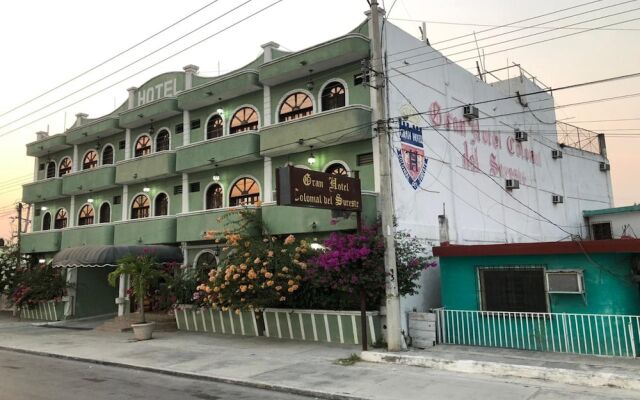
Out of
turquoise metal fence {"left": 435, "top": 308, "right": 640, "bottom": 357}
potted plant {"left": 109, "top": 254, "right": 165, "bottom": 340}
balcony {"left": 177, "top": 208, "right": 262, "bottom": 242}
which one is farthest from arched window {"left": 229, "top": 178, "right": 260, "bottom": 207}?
turquoise metal fence {"left": 435, "top": 308, "right": 640, "bottom": 357}

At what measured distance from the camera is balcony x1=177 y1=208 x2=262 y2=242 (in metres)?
19.0

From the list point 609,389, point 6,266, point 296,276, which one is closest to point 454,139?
point 296,276

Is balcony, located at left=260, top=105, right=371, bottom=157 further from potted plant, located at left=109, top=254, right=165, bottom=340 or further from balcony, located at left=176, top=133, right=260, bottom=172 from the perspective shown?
potted plant, located at left=109, top=254, right=165, bottom=340

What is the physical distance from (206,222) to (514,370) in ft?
46.0

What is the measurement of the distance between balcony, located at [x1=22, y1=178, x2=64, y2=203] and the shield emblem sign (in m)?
21.8

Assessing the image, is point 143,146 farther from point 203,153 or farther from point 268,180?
point 268,180

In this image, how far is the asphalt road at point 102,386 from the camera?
→ 934 cm

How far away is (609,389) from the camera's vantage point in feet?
29.1

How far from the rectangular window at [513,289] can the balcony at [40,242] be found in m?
24.4

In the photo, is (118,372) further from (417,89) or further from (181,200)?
(417,89)

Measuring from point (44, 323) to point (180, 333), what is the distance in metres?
10.0

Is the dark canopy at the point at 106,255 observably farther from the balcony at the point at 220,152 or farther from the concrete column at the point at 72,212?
the concrete column at the point at 72,212

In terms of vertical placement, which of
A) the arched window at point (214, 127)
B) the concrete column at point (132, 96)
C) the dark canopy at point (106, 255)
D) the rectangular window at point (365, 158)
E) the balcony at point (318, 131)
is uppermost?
the concrete column at point (132, 96)

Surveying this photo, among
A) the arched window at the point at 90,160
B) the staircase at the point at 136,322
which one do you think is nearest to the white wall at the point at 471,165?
the staircase at the point at 136,322
